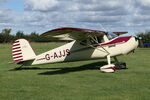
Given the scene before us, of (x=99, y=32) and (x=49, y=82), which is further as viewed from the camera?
(x=99, y=32)

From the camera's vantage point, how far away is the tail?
13242 millimetres

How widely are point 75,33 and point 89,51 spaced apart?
5.46ft

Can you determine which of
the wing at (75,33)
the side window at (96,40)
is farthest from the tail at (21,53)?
the side window at (96,40)

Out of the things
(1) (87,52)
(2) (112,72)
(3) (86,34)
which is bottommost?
(2) (112,72)

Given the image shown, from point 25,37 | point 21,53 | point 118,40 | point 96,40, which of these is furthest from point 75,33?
point 25,37

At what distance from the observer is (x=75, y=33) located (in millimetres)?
11438

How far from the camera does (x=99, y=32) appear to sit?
12.0 meters

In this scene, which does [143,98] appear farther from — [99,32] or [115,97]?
[99,32]

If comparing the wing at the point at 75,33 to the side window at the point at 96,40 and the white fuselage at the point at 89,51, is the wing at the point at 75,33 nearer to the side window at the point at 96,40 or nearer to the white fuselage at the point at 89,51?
the side window at the point at 96,40

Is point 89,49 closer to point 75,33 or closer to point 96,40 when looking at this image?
point 96,40

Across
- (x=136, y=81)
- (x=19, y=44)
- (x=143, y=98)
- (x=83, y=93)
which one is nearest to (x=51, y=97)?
(x=83, y=93)

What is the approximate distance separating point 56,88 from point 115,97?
2.15 metres

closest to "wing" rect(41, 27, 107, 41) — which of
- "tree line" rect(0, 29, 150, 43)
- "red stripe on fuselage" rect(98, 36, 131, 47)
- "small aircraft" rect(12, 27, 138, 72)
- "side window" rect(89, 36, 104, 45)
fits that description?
"small aircraft" rect(12, 27, 138, 72)

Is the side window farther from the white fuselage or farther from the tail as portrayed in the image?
the tail
